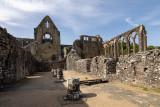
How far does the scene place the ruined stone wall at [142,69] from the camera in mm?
5145

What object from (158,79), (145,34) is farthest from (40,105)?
(145,34)

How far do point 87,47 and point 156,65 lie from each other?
18.6m

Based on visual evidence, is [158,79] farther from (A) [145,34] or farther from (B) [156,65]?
(A) [145,34]

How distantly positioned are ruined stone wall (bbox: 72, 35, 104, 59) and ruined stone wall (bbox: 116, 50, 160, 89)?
15391mm

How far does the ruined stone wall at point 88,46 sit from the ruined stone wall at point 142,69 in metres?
15.4

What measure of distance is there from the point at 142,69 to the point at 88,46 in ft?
58.9

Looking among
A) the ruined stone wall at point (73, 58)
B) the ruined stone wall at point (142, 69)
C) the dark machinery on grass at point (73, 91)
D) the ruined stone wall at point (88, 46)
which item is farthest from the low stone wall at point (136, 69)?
the ruined stone wall at point (88, 46)

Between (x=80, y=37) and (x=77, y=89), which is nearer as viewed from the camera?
(x=77, y=89)

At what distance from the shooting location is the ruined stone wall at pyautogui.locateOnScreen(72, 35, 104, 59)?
73.8ft

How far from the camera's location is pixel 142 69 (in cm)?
588

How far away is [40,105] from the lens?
3.77 m

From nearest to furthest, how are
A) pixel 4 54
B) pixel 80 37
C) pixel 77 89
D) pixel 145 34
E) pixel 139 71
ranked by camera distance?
1. pixel 77 89
2. pixel 139 71
3. pixel 4 54
4. pixel 145 34
5. pixel 80 37

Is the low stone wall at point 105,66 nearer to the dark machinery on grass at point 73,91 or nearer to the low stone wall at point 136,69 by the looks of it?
the low stone wall at point 136,69

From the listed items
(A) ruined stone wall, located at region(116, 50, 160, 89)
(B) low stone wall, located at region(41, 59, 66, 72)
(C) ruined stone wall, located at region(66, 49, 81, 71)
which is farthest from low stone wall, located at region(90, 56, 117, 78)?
(B) low stone wall, located at region(41, 59, 66, 72)
